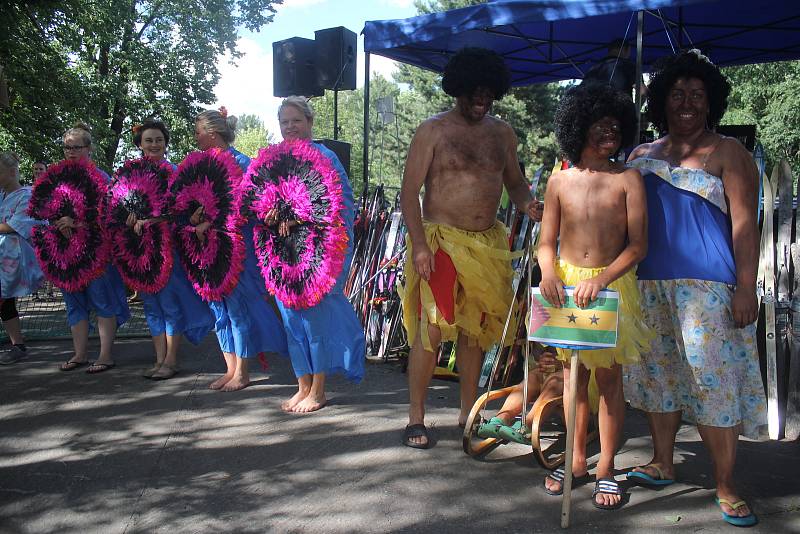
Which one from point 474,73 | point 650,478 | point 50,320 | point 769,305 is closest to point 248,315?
point 474,73

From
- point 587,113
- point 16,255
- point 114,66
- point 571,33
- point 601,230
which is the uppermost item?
point 114,66

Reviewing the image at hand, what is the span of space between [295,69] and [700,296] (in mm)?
5953

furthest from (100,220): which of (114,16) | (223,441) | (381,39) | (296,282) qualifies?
(114,16)

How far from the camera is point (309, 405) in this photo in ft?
13.6

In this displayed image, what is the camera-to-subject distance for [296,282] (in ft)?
13.4

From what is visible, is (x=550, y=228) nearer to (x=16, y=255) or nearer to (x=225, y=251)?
(x=225, y=251)

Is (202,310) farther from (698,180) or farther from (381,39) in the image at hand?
(698,180)

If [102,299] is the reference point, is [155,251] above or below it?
above

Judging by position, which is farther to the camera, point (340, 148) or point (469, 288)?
point (340, 148)

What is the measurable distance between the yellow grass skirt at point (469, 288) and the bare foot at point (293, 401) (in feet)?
3.25

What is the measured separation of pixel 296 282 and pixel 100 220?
76.7 inches

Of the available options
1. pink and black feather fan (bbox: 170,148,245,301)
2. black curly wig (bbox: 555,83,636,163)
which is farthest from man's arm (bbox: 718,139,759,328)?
pink and black feather fan (bbox: 170,148,245,301)

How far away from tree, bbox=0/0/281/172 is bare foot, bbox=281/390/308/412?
12.1m

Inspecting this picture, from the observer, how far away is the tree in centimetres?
1438
